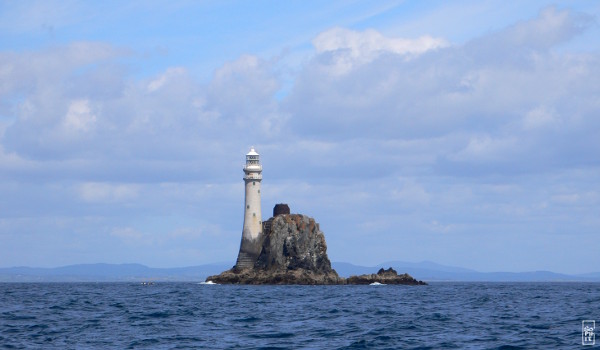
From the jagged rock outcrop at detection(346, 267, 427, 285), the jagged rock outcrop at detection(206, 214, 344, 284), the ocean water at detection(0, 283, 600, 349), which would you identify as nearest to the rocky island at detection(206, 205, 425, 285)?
the jagged rock outcrop at detection(206, 214, 344, 284)

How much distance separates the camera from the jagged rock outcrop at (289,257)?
128m

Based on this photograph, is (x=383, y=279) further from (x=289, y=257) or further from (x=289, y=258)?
(x=289, y=257)

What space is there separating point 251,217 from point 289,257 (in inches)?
333

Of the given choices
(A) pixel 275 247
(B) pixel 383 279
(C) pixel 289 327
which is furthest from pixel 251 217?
(C) pixel 289 327

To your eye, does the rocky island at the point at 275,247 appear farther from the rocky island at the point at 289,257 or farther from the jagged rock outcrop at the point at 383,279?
the jagged rock outcrop at the point at 383,279

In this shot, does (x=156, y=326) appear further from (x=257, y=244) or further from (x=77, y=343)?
(x=257, y=244)

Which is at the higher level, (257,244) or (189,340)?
(257,244)

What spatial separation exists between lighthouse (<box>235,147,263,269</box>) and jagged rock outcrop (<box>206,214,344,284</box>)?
3.31ft

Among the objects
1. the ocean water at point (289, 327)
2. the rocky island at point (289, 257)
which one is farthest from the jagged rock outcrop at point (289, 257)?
the ocean water at point (289, 327)

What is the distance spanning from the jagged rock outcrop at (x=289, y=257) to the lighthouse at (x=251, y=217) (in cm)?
101

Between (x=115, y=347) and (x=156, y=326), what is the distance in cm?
994

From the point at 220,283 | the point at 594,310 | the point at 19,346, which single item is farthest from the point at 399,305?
the point at 220,283

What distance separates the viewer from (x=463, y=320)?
Answer: 52.0 meters

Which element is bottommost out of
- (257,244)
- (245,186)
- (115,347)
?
(115,347)
